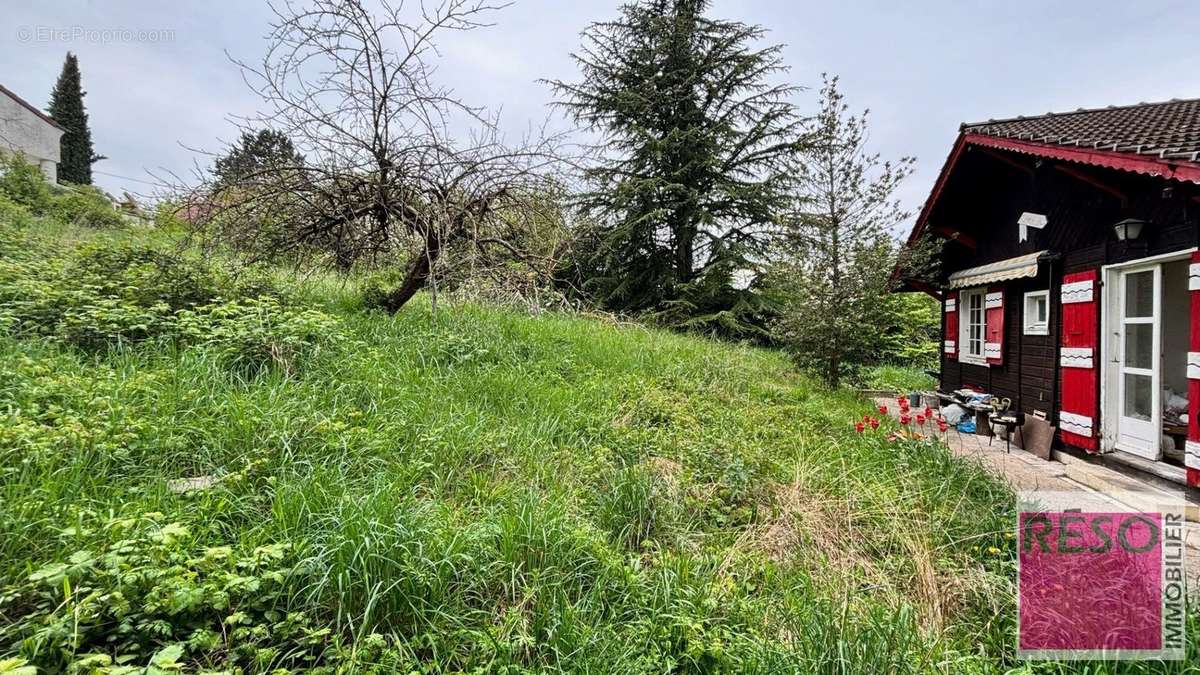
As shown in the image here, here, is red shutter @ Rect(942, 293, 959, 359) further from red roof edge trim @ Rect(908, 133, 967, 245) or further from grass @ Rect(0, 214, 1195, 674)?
grass @ Rect(0, 214, 1195, 674)

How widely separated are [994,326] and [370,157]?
27.9ft

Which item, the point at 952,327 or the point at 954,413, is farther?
the point at 952,327

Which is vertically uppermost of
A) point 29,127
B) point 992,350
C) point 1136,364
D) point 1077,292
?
point 29,127

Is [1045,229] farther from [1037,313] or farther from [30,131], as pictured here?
[30,131]

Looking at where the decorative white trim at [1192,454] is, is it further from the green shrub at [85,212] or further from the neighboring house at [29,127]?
the neighboring house at [29,127]

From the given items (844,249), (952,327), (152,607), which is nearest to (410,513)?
(152,607)

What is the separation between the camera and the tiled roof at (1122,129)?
137 inches

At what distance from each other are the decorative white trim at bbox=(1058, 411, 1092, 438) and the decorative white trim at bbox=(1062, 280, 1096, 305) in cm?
124

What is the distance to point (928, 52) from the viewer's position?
26.3ft

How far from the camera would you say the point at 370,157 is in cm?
475

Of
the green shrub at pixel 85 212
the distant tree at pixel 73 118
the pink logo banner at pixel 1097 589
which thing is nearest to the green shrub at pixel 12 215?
the green shrub at pixel 85 212

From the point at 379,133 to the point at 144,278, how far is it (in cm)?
245

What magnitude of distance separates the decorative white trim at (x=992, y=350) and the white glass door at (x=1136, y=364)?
194 centimetres

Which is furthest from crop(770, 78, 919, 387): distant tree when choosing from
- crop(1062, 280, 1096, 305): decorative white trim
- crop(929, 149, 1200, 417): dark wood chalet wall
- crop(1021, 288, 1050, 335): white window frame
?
crop(1062, 280, 1096, 305): decorative white trim
